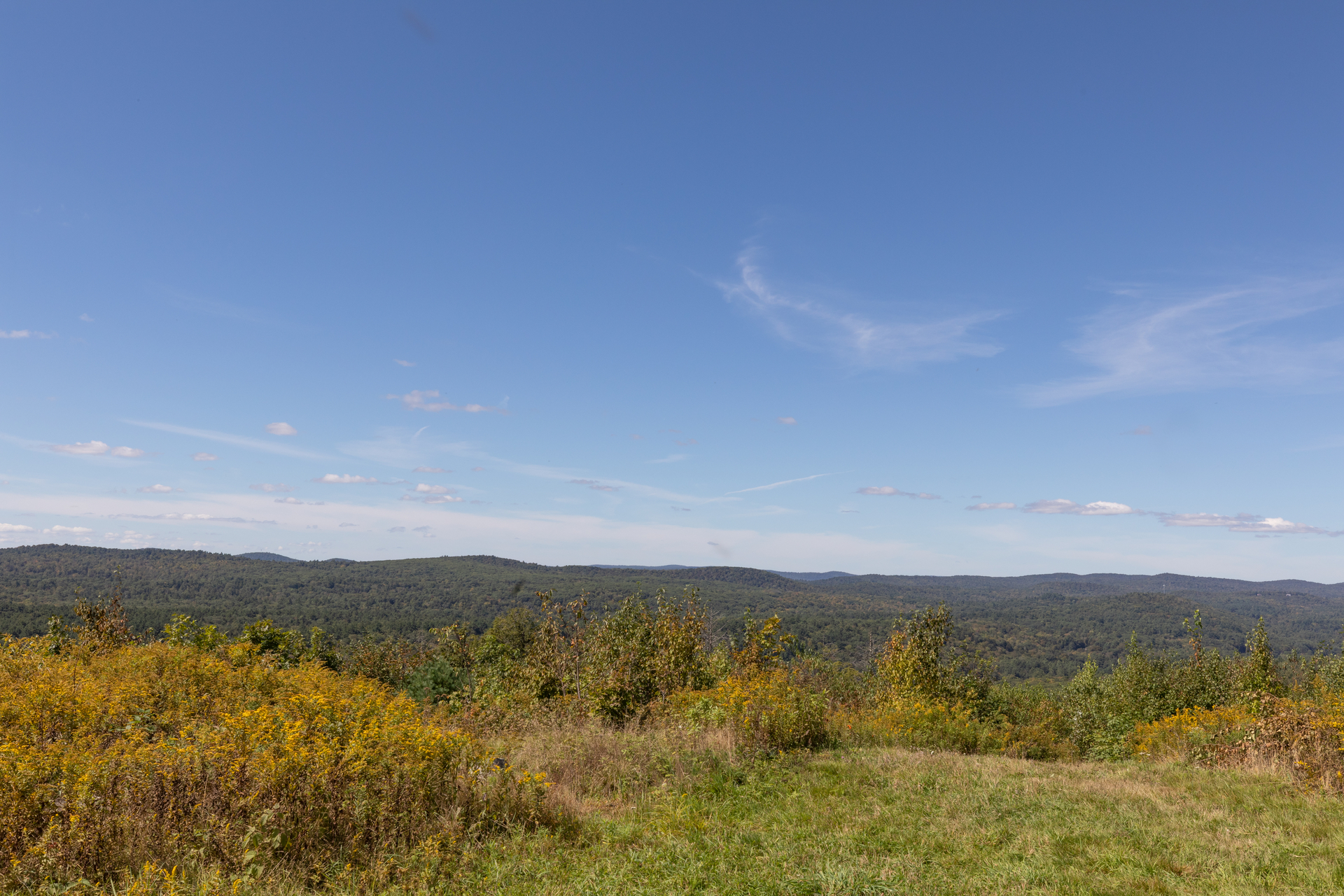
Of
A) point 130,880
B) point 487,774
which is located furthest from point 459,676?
point 130,880

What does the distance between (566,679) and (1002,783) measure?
11.1 metres

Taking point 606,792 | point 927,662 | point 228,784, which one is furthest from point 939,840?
point 927,662

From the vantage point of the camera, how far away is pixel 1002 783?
1092 centimetres

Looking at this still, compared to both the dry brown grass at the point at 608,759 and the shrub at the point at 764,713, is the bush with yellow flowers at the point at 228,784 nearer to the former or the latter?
the dry brown grass at the point at 608,759

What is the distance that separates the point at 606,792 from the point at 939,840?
4.79 m

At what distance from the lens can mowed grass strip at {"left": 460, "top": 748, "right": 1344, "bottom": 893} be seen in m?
6.73

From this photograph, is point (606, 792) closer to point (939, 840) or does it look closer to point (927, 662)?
point (939, 840)

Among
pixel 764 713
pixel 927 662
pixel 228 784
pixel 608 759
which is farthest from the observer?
pixel 927 662

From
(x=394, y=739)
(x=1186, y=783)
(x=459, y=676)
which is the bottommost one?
(x=459, y=676)

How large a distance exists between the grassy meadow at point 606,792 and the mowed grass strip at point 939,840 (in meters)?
0.04

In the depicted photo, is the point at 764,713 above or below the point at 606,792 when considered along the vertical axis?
above

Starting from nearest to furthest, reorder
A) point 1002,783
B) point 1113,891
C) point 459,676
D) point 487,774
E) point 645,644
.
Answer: point 1113,891 < point 487,774 < point 1002,783 < point 645,644 < point 459,676

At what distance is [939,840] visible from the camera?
8.09m

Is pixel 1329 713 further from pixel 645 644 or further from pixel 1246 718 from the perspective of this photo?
pixel 645 644
